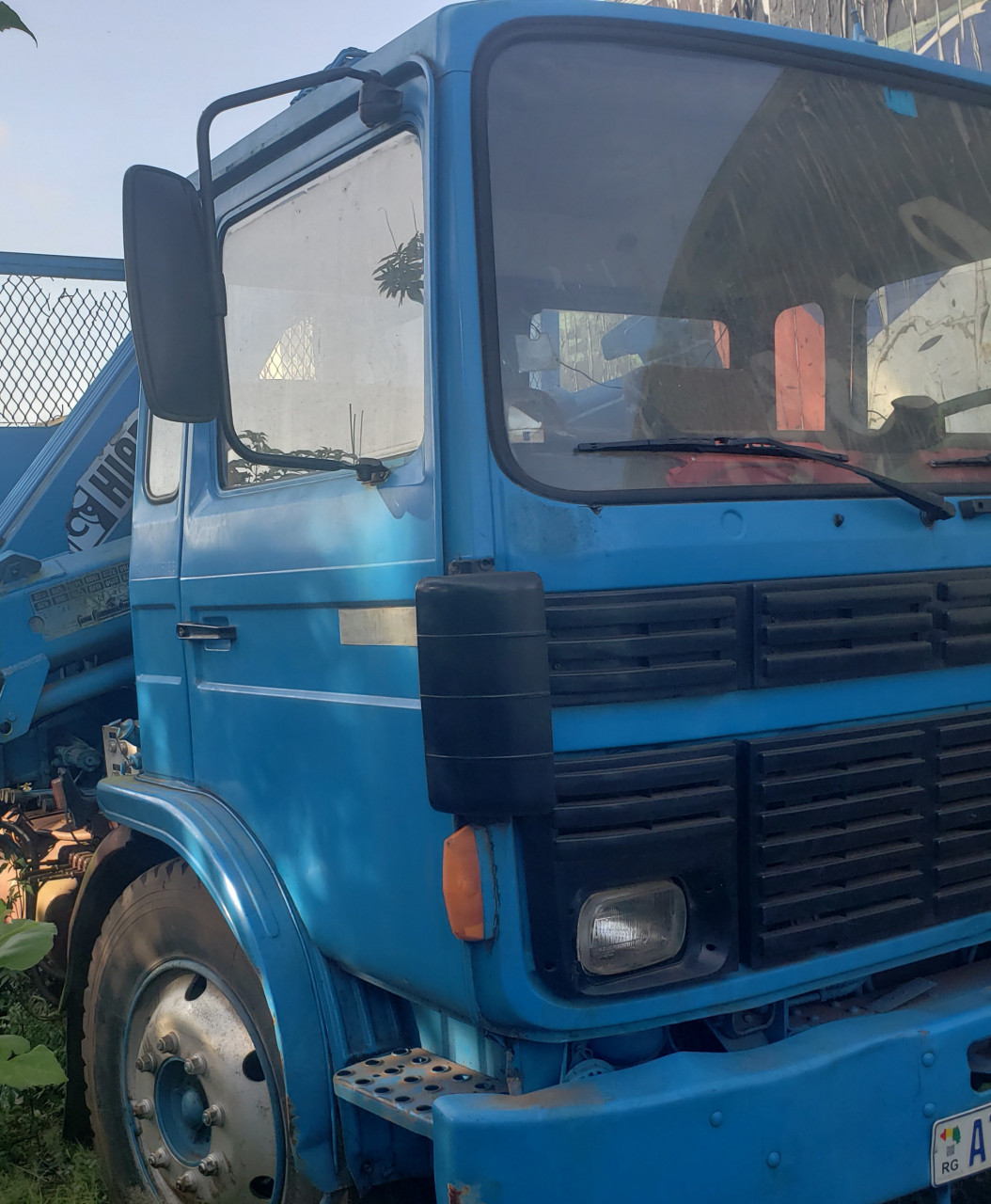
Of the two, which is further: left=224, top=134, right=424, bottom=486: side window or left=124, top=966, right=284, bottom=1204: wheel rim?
left=124, top=966, right=284, bottom=1204: wheel rim

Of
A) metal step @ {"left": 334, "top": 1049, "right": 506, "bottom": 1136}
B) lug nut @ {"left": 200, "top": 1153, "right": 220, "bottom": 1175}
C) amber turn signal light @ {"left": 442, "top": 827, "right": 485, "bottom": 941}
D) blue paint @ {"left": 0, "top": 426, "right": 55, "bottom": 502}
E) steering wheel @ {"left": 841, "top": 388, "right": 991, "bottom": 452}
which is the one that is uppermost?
blue paint @ {"left": 0, "top": 426, "right": 55, "bottom": 502}

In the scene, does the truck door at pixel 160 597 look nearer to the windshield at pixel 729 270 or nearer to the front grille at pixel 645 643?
the windshield at pixel 729 270

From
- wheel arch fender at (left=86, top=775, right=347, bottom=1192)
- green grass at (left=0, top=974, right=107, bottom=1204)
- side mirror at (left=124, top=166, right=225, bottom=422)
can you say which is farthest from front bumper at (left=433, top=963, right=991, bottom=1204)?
green grass at (left=0, top=974, right=107, bottom=1204)

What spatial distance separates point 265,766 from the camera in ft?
8.46

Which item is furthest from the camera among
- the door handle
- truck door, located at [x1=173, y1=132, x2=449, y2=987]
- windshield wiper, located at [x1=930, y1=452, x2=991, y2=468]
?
the door handle

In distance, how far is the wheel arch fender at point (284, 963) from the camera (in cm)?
226

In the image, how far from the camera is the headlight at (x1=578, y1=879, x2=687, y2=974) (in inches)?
77.5

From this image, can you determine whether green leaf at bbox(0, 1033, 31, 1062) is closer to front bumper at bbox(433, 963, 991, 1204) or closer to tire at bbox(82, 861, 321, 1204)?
tire at bbox(82, 861, 321, 1204)

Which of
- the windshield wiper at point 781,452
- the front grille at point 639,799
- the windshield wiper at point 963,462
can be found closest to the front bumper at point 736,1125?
the front grille at point 639,799

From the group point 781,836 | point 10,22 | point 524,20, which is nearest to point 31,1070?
point 781,836

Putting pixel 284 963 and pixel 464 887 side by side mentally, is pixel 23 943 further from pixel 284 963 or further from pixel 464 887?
pixel 464 887

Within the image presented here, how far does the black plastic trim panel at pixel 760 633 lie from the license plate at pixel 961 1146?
808 mm

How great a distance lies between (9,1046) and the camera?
2.03 meters

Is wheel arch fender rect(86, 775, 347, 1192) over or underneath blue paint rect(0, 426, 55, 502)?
underneath
